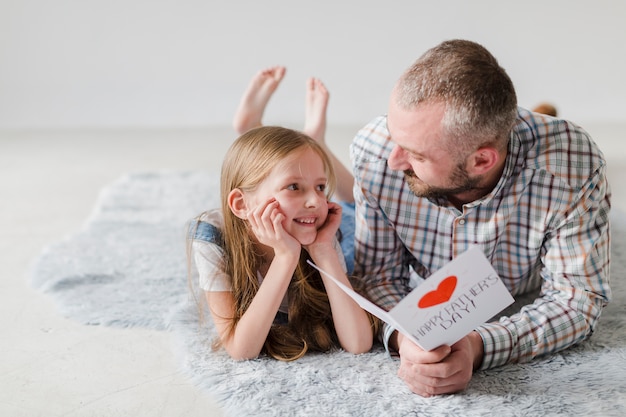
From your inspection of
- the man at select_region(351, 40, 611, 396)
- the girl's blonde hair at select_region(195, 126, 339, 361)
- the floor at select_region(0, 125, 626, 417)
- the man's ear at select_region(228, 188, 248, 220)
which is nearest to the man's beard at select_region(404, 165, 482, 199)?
the man at select_region(351, 40, 611, 396)

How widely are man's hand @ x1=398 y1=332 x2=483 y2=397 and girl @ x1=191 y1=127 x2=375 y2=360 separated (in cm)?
19

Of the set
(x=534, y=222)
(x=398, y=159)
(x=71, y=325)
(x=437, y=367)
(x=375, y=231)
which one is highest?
(x=398, y=159)

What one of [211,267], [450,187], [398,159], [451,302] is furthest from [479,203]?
[211,267]

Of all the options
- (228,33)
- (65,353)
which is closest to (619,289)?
(65,353)

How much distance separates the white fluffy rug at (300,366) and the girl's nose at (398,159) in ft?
1.35

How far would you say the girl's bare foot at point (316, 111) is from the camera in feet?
7.84

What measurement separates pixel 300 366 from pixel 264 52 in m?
3.02

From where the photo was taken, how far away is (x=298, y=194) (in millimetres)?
1688

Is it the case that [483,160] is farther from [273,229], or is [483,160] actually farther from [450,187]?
[273,229]

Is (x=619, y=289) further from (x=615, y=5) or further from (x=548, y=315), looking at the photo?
(x=615, y=5)

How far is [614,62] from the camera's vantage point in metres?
4.32

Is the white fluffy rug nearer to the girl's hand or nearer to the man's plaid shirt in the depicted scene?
the man's plaid shirt

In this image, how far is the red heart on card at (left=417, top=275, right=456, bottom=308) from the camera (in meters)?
1.38

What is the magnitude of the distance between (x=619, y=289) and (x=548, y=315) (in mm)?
499
